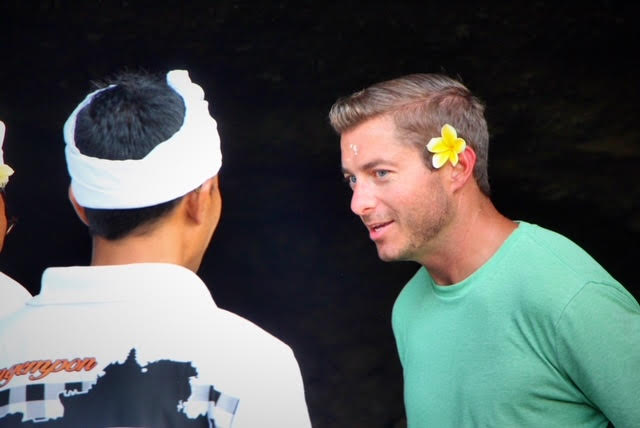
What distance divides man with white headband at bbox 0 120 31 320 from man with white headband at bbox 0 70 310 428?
186 millimetres

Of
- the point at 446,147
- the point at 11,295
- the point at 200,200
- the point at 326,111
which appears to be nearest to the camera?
the point at 200,200

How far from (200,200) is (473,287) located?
0.60 m

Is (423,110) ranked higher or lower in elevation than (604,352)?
higher

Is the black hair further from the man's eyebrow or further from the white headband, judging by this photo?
the man's eyebrow

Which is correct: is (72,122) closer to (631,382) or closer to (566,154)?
(631,382)

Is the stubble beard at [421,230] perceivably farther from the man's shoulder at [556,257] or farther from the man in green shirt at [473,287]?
the man's shoulder at [556,257]

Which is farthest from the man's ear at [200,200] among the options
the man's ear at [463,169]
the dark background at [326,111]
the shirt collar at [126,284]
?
the dark background at [326,111]

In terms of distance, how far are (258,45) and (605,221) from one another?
1.26 metres

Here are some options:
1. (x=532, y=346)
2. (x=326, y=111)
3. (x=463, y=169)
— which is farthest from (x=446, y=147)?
(x=326, y=111)

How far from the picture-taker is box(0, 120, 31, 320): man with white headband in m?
→ 2.15

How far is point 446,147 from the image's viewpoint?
7.12 ft

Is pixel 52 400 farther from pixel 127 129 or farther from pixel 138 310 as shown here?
pixel 127 129

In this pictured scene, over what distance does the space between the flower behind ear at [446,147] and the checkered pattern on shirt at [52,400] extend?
2.20ft

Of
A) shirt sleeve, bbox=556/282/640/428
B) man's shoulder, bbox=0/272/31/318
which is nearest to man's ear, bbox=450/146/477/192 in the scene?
shirt sleeve, bbox=556/282/640/428
